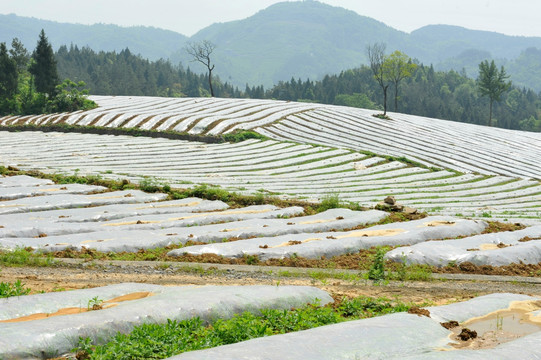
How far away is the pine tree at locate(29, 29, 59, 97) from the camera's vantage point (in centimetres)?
5394

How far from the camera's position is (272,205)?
61.7 ft

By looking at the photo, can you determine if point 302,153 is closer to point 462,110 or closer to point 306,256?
point 306,256

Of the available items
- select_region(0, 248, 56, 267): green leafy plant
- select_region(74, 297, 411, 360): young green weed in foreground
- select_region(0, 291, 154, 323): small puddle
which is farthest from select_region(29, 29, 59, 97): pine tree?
select_region(74, 297, 411, 360): young green weed in foreground

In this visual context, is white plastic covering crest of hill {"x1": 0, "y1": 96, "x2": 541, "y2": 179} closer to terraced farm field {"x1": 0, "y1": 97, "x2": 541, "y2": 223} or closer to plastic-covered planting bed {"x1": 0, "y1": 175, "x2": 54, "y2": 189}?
terraced farm field {"x1": 0, "y1": 97, "x2": 541, "y2": 223}

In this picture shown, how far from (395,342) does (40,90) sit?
53.6 m

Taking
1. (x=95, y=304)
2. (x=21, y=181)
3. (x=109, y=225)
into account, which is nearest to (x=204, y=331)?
(x=95, y=304)

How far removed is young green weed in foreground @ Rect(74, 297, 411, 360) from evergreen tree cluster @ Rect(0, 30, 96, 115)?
45804 mm

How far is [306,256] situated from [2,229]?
296 inches

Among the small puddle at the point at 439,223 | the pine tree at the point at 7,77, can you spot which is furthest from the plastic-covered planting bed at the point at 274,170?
the pine tree at the point at 7,77

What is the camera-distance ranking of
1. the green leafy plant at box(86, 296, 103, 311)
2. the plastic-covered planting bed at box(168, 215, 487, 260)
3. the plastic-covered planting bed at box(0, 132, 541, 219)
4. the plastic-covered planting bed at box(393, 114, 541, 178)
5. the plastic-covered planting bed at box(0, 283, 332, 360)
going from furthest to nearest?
the plastic-covered planting bed at box(393, 114, 541, 178)
the plastic-covered planting bed at box(0, 132, 541, 219)
the plastic-covered planting bed at box(168, 215, 487, 260)
the green leafy plant at box(86, 296, 103, 311)
the plastic-covered planting bed at box(0, 283, 332, 360)

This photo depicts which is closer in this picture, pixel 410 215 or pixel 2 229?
pixel 2 229

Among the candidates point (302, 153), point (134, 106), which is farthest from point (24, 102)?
point (302, 153)

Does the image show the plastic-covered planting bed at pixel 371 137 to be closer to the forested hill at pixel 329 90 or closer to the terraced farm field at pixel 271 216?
the terraced farm field at pixel 271 216

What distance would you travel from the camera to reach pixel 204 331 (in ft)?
24.0
